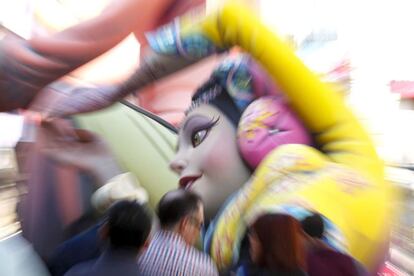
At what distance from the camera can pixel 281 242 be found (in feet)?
1.92

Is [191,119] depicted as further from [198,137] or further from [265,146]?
[265,146]

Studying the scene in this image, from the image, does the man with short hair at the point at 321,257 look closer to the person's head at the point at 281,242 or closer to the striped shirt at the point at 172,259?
the person's head at the point at 281,242

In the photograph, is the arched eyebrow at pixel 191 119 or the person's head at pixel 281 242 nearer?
the person's head at pixel 281 242

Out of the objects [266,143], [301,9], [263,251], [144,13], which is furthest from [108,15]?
[301,9]

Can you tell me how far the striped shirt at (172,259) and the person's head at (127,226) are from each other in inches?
0.8

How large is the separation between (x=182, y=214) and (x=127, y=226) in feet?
0.27

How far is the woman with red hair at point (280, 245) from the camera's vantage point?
1.90 ft

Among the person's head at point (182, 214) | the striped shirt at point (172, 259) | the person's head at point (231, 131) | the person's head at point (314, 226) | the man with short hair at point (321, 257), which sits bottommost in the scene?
the man with short hair at point (321, 257)

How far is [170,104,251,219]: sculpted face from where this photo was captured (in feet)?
2.45

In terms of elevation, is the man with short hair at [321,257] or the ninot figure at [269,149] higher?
the ninot figure at [269,149]

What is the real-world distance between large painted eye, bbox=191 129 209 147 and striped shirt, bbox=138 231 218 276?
0.59ft

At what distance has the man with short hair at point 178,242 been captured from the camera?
2.06ft

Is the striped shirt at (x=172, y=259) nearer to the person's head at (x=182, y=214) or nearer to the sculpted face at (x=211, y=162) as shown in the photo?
the person's head at (x=182, y=214)

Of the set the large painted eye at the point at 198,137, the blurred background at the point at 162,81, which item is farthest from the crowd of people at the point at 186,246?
the blurred background at the point at 162,81
